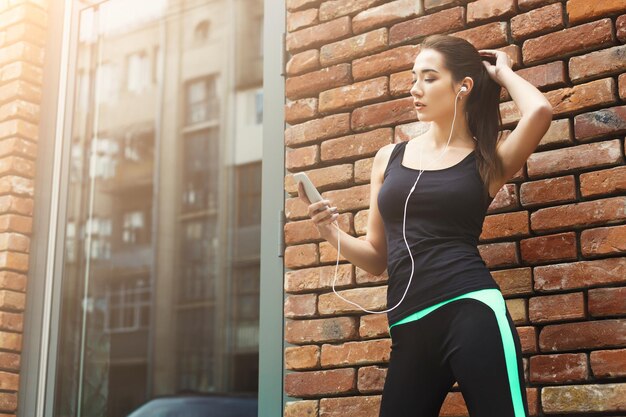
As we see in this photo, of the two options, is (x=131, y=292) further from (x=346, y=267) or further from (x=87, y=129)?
(x=346, y=267)

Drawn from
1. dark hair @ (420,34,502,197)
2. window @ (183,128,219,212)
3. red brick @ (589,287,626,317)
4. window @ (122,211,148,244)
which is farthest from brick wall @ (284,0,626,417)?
window @ (183,128,219,212)

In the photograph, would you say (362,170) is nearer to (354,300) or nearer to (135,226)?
(354,300)

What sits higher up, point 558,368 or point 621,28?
point 621,28

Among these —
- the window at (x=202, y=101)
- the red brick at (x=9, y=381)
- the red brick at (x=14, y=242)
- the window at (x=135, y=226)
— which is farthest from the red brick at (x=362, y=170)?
the window at (x=202, y=101)

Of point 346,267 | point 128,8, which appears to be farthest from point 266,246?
point 128,8

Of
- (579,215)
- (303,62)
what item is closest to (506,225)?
(579,215)

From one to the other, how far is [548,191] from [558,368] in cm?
53

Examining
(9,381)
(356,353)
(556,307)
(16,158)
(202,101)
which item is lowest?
(9,381)

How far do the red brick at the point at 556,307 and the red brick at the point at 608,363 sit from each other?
121 millimetres

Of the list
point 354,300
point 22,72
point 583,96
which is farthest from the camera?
point 22,72

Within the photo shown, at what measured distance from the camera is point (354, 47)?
10.6 ft

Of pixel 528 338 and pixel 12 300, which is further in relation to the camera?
pixel 12 300

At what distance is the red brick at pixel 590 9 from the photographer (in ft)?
8.78

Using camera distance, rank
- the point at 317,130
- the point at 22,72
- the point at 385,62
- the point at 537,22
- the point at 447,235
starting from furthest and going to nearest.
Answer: the point at 22,72 → the point at 317,130 → the point at 385,62 → the point at 537,22 → the point at 447,235
